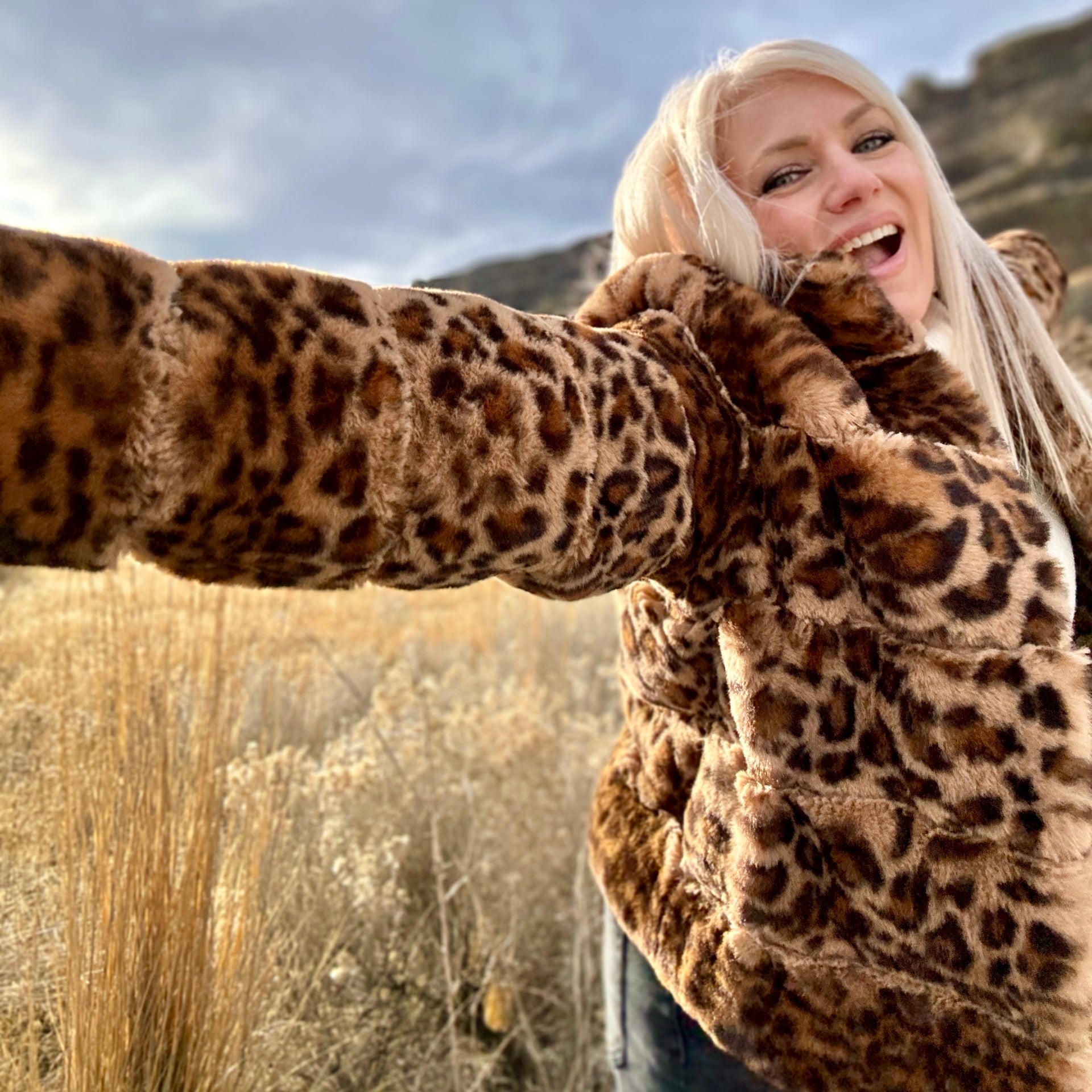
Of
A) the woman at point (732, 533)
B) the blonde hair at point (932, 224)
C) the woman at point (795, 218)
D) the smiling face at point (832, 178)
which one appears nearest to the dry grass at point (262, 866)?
the woman at point (795, 218)

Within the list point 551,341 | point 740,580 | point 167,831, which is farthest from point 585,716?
point 551,341

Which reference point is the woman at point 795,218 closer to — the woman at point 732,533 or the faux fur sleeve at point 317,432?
the woman at point 732,533

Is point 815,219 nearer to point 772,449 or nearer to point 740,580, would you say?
point 772,449

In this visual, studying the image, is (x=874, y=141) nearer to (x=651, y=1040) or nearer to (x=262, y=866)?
(x=651, y=1040)

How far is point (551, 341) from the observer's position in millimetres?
708

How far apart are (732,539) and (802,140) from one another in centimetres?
76

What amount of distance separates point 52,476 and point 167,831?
0.88 metres

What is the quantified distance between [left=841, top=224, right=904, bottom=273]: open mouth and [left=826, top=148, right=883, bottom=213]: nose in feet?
0.18

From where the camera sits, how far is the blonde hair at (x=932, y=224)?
3.84ft

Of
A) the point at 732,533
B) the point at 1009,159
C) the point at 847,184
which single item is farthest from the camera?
the point at 1009,159

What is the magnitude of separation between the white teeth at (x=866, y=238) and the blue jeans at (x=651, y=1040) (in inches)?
44.1

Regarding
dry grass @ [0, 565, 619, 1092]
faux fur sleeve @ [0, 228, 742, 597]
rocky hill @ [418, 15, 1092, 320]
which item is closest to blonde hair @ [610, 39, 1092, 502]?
rocky hill @ [418, 15, 1092, 320]

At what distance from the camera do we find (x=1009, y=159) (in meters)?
27.7

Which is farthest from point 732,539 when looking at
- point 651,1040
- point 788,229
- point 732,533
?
point 651,1040
